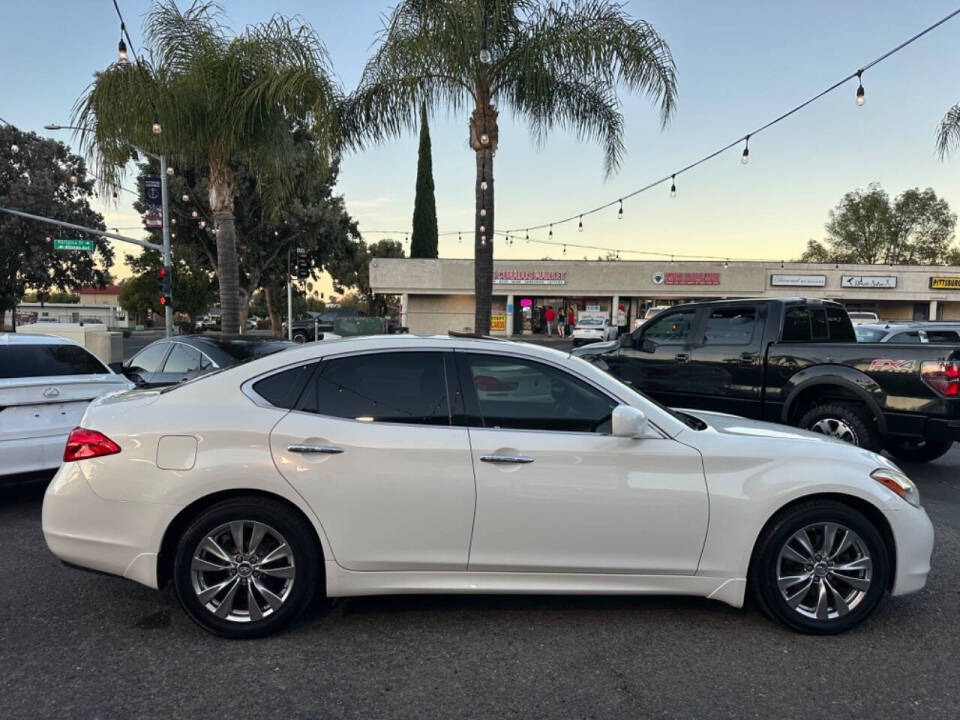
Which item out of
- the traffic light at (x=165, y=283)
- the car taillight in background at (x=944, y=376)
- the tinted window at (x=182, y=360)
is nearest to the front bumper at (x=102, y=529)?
the tinted window at (x=182, y=360)

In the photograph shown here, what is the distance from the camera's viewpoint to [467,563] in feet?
10.9

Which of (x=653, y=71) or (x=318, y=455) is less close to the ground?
(x=653, y=71)

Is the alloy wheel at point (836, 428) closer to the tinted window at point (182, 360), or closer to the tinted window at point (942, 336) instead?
the tinted window at point (182, 360)

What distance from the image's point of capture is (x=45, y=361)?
228 inches

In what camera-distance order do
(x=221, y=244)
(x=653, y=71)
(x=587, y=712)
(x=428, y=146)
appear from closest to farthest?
(x=587, y=712), (x=653, y=71), (x=221, y=244), (x=428, y=146)

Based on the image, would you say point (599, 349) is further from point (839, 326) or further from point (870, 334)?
point (870, 334)

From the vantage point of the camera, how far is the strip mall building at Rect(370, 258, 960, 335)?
3712cm

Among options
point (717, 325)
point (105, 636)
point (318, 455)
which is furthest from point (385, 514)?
point (717, 325)

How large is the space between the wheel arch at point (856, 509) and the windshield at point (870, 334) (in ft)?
35.8

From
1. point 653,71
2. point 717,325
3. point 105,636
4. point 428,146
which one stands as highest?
point 428,146

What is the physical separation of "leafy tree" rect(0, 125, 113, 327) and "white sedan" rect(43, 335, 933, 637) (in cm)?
4156

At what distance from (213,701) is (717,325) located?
680 cm

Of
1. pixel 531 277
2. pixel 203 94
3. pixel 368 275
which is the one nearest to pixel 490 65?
pixel 203 94

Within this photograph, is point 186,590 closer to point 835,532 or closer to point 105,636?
point 105,636
